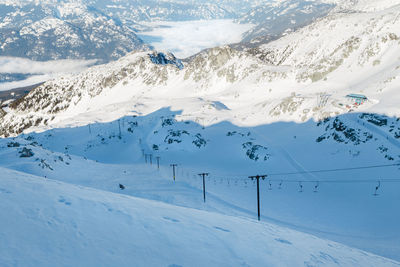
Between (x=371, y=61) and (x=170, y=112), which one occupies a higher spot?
(x=371, y=61)

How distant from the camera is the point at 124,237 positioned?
31.0 ft

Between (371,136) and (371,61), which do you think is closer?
(371,136)

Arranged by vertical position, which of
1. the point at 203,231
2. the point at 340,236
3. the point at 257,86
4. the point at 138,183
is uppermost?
the point at 257,86

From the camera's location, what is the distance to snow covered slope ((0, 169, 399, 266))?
7.86 metres

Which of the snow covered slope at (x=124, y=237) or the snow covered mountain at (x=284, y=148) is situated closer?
the snow covered slope at (x=124, y=237)

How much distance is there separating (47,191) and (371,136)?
56.4 metres

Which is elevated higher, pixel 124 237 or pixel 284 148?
pixel 124 237

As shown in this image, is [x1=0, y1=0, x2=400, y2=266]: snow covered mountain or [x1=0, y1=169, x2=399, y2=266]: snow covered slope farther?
[x1=0, y1=0, x2=400, y2=266]: snow covered mountain

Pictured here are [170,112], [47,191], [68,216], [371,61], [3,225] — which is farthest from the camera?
[170,112]

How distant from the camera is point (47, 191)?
12.3 meters

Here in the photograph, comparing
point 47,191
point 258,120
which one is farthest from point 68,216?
point 258,120

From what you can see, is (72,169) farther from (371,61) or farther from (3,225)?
(371,61)

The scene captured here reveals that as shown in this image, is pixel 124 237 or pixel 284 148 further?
pixel 284 148

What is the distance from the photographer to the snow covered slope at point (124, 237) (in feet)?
25.8
